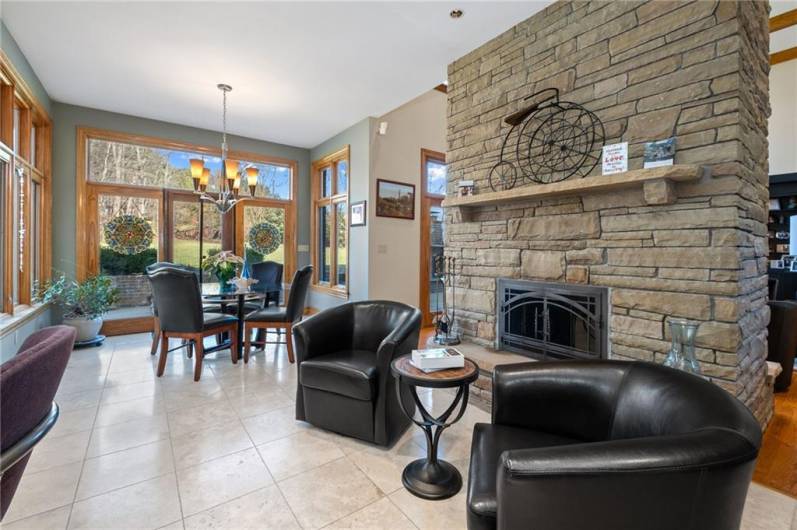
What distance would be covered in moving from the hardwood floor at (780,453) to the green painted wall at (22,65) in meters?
6.21

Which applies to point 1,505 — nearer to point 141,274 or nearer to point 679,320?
point 679,320

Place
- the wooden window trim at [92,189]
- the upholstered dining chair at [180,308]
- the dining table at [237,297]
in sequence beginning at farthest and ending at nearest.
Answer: the wooden window trim at [92,189], the dining table at [237,297], the upholstered dining chair at [180,308]

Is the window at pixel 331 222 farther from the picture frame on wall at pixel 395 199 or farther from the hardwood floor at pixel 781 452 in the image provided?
the hardwood floor at pixel 781 452

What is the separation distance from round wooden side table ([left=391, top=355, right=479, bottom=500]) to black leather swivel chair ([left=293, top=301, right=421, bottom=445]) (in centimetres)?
28

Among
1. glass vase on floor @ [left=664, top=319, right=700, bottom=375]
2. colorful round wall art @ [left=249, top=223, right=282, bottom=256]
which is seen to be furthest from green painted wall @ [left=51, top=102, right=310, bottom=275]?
glass vase on floor @ [left=664, top=319, right=700, bottom=375]

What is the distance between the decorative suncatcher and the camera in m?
2.67

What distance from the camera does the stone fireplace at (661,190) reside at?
204 centimetres

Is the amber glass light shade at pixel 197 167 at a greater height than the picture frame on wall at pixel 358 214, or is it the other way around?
the amber glass light shade at pixel 197 167

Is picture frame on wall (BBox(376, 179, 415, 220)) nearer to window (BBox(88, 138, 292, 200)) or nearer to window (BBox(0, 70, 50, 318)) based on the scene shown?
window (BBox(88, 138, 292, 200))

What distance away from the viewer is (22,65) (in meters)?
3.56

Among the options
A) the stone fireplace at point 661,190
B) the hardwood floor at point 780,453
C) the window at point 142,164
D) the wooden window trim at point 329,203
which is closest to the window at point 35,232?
the window at point 142,164

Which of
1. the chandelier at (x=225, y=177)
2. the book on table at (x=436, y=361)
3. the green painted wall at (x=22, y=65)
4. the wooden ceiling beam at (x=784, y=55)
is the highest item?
the wooden ceiling beam at (x=784, y=55)

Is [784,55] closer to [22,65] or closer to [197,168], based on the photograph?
[197,168]

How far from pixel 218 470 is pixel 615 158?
3.05 meters
